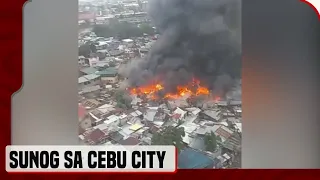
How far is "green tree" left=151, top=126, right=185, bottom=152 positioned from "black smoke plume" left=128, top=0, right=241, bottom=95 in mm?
184

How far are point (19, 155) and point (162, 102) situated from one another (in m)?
0.55

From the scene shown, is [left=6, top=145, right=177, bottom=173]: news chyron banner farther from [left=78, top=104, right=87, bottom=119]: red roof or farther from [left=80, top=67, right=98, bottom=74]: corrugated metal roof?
[left=80, top=67, right=98, bottom=74]: corrugated metal roof

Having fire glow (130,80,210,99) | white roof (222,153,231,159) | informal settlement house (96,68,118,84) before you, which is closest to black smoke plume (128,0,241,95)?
fire glow (130,80,210,99)

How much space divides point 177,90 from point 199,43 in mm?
187

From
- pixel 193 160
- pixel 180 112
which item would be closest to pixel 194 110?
pixel 180 112

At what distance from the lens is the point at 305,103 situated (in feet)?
4.78

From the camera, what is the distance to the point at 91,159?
1.46 metres

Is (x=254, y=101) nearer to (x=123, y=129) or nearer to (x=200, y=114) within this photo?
(x=200, y=114)

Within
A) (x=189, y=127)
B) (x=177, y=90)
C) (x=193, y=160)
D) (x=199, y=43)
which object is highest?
(x=199, y=43)

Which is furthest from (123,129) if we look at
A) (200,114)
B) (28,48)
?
(28,48)

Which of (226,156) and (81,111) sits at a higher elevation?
(81,111)

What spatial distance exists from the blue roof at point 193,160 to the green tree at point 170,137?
0.09 ft

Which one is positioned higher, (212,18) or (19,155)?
(212,18)

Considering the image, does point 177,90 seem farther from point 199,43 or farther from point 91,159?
point 91,159
